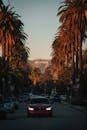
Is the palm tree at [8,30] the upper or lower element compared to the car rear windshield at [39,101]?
upper

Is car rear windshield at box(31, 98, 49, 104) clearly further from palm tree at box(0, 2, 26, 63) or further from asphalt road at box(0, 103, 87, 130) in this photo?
palm tree at box(0, 2, 26, 63)

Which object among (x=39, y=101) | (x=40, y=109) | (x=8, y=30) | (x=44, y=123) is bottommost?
(x=44, y=123)

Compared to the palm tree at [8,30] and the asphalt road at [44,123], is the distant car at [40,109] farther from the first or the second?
the palm tree at [8,30]

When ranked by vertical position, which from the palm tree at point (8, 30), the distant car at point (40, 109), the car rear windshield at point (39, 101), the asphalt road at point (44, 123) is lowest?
the asphalt road at point (44, 123)

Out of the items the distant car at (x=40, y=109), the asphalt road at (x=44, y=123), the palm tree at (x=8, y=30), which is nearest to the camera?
the asphalt road at (x=44, y=123)

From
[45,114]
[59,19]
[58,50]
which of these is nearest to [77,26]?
[59,19]

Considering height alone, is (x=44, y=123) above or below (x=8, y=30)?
below

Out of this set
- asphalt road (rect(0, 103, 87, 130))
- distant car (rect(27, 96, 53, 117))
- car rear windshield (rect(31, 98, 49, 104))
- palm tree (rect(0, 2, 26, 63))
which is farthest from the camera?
palm tree (rect(0, 2, 26, 63))

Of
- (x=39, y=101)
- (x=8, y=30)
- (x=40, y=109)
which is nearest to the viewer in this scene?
(x=40, y=109)

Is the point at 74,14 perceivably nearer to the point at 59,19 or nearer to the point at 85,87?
the point at 59,19

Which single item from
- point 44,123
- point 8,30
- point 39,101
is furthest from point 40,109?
point 8,30

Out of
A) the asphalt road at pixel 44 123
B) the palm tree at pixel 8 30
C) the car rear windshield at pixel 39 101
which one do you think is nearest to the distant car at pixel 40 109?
the car rear windshield at pixel 39 101

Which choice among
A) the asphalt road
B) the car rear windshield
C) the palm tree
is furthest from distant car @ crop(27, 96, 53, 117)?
the palm tree

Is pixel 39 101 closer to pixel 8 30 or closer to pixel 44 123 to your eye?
pixel 44 123
